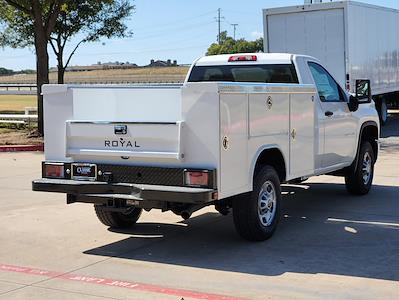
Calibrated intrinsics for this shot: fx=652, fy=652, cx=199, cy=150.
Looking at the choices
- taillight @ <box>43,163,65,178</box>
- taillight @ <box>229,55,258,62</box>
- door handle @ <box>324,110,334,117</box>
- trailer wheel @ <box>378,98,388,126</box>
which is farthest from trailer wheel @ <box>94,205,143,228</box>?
trailer wheel @ <box>378,98,388,126</box>

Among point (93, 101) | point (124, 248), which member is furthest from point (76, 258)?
point (93, 101)

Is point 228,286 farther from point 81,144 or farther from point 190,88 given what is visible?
point 81,144

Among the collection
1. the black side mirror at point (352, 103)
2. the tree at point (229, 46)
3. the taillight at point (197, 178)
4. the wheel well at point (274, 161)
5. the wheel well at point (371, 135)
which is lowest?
the taillight at point (197, 178)

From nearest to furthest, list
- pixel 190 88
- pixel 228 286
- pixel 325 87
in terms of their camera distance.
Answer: pixel 228 286, pixel 190 88, pixel 325 87

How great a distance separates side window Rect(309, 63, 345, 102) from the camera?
8.70 meters

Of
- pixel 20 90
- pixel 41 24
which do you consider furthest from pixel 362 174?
pixel 20 90

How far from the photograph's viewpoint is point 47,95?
23.2 ft

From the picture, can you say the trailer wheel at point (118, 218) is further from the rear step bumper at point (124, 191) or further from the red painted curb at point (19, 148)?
the red painted curb at point (19, 148)

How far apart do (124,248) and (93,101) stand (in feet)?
5.34

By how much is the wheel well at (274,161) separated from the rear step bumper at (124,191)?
1.08 metres

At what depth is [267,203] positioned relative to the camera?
7242mm

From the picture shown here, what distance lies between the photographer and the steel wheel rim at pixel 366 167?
33.0 feet

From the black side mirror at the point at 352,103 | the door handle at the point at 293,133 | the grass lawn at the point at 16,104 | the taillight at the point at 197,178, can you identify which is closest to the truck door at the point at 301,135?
the door handle at the point at 293,133

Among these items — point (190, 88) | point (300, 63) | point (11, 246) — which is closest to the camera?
point (190, 88)
